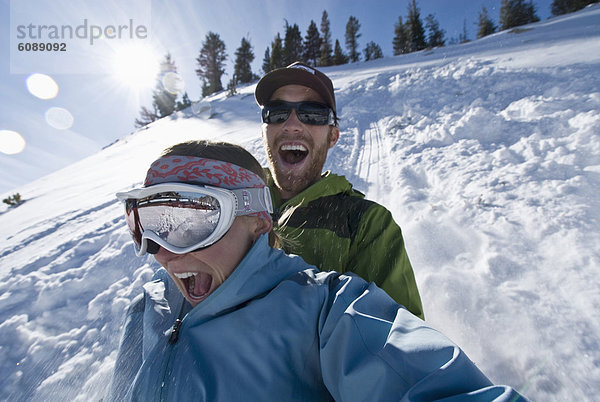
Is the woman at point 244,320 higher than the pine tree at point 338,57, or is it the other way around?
the pine tree at point 338,57

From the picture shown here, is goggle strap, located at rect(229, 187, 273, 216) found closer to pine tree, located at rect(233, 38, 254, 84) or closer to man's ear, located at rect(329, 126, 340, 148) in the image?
man's ear, located at rect(329, 126, 340, 148)

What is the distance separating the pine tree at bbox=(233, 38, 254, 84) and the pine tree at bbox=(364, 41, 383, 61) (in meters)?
19.8

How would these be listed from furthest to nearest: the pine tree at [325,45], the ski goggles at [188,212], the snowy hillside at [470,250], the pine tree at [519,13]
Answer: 1. the pine tree at [325,45]
2. the pine tree at [519,13]
3. the snowy hillside at [470,250]
4. the ski goggles at [188,212]

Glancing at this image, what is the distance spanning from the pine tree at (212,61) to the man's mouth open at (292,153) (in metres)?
41.3

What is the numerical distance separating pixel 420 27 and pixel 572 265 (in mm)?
42550

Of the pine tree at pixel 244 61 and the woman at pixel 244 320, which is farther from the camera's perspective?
the pine tree at pixel 244 61

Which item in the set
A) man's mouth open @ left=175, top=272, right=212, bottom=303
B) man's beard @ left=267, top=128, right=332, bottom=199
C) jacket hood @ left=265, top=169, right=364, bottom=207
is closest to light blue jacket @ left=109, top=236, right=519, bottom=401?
man's mouth open @ left=175, top=272, right=212, bottom=303

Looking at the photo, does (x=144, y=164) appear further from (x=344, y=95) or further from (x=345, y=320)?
(x=345, y=320)

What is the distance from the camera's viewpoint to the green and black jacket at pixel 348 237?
66.0 inches

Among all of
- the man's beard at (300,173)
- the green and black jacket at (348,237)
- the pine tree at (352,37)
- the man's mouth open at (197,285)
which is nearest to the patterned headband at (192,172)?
the man's mouth open at (197,285)

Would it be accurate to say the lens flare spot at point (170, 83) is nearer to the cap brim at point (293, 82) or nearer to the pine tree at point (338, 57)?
the pine tree at point (338, 57)

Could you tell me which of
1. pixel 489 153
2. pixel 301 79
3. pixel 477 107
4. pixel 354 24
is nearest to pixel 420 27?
pixel 354 24

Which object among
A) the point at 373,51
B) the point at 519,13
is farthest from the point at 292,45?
the point at 519,13

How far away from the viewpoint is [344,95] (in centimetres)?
1277
